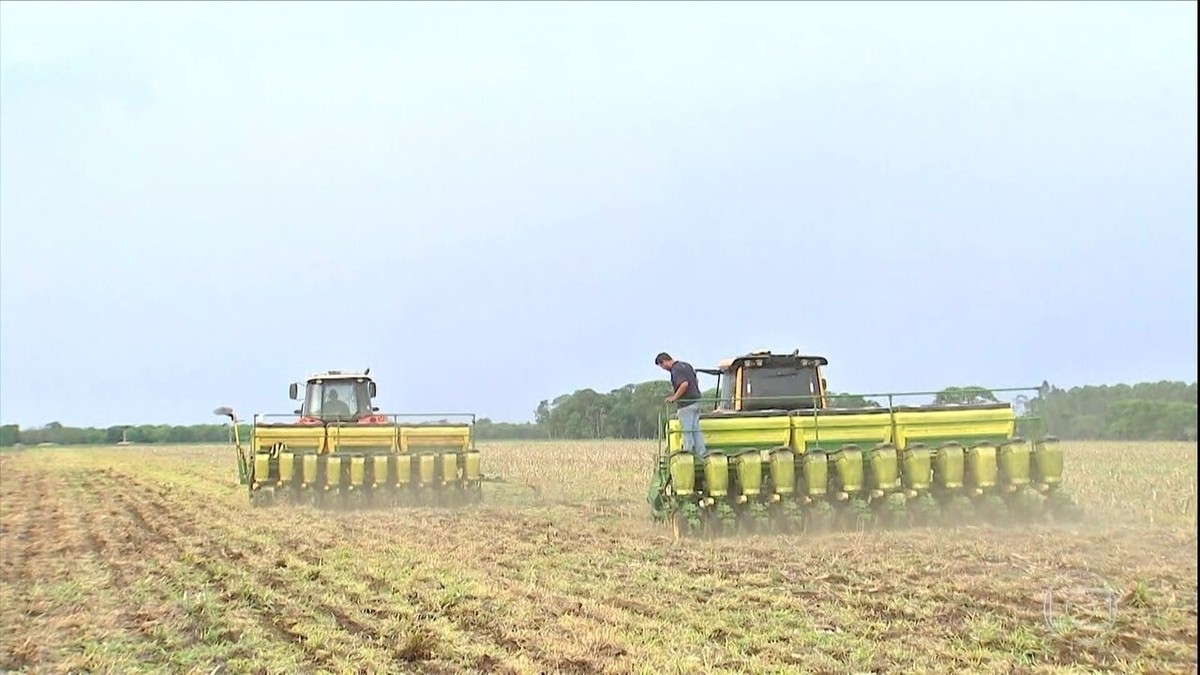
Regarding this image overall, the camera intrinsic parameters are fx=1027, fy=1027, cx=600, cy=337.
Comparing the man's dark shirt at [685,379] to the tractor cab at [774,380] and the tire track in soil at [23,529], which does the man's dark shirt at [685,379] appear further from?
the tire track in soil at [23,529]

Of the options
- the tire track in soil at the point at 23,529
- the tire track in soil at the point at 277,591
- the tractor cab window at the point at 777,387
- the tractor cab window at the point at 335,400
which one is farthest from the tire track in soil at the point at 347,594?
the tractor cab window at the point at 777,387

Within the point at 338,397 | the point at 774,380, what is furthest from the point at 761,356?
the point at 338,397

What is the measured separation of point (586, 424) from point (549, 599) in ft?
35.5

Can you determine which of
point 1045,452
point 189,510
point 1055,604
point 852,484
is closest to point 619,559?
point 852,484

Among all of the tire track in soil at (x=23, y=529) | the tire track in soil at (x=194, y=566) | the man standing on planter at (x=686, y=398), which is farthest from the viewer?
the man standing on planter at (x=686, y=398)

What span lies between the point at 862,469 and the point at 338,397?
10.8m

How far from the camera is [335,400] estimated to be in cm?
1922

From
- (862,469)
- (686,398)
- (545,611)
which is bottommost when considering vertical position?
(545,611)

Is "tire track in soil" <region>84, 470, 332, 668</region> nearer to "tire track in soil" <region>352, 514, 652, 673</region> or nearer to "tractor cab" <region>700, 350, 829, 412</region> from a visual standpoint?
"tire track in soil" <region>352, 514, 652, 673</region>

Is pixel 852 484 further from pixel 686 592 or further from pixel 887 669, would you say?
pixel 887 669

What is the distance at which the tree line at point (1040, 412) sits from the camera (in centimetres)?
288

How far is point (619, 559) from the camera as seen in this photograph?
10.0 metres

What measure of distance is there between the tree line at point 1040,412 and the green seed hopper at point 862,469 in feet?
1.25

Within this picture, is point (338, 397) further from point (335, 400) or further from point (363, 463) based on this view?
point (363, 463)
